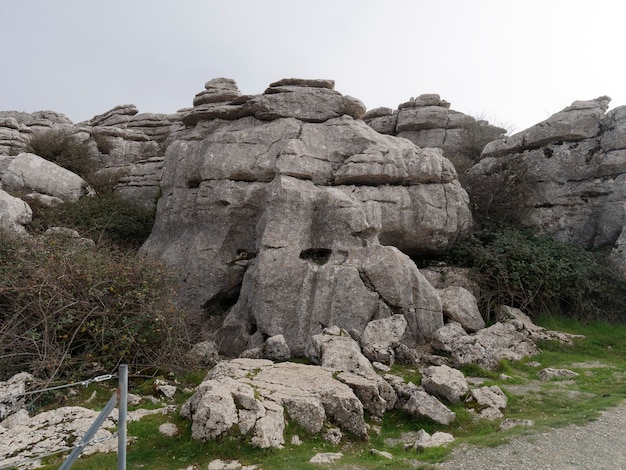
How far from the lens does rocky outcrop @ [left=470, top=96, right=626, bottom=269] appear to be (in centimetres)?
1692

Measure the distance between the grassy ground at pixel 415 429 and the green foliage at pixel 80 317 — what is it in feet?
3.58

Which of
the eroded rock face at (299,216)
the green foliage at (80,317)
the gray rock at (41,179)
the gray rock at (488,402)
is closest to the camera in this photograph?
the gray rock at (488,402)

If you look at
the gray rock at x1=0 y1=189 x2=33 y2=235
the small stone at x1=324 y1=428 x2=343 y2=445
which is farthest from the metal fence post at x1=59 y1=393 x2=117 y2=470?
the gray rock at x1=0 y1=189 x2=33 y2=235

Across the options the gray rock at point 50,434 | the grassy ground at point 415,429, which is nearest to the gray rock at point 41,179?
the grassy ground at point 415,429

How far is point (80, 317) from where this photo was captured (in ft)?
30.2

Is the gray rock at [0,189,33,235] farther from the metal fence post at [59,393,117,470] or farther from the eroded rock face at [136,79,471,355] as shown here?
the metal fence post at [59,393,117,470]

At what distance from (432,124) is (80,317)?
83.9 ft

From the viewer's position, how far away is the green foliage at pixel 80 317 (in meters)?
8.78

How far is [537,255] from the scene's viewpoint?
15.2 meters

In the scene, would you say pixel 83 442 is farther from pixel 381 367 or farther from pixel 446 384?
pixel 381 367

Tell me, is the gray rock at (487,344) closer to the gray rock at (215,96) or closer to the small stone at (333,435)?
the small stone at (333,435)

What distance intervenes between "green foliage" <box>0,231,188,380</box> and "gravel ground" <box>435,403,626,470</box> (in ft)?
21.0

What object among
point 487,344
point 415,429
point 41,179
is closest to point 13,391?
point 415,429

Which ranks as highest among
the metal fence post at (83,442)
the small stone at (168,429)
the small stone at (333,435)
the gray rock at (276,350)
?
the metal fence post at (83,442)
